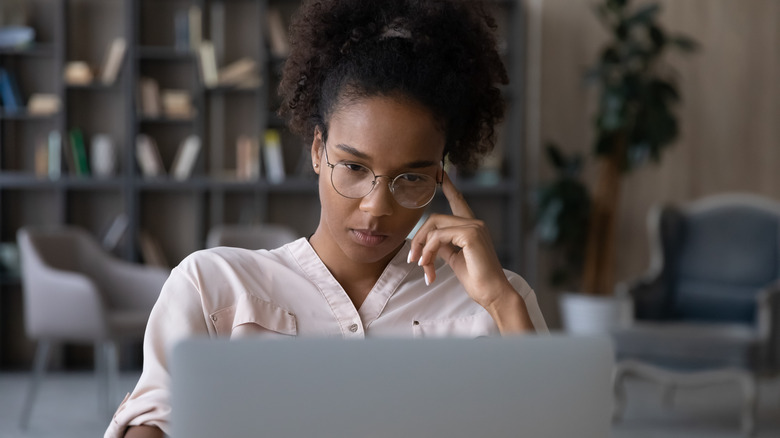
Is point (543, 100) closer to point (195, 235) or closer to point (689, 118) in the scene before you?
point (689, 118)

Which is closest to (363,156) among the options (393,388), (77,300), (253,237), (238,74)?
(393,388)

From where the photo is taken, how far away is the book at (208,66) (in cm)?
509

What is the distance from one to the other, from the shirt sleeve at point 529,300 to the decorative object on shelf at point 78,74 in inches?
169

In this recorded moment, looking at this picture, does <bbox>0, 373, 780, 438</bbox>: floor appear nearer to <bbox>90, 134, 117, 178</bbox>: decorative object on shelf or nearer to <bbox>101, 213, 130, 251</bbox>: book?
<bbox>101, 213, 130, 251</bbox>: book

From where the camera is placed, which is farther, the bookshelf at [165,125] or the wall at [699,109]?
the wall at [699,109]

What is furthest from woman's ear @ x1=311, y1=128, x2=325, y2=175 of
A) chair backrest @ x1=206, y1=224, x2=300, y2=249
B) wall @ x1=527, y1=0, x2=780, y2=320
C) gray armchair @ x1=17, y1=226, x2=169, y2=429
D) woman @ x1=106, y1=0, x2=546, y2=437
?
wall @ x1=527, y1=0, x2=780, y2=320

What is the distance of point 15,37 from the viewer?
4953 millimetres

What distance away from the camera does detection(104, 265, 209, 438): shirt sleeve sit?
105 cm

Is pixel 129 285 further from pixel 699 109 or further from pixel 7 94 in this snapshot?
pixel 699 109

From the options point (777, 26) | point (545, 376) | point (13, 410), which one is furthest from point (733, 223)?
point (545, 376)

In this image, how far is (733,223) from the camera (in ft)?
14.8

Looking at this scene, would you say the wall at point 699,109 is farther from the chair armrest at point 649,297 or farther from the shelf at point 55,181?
the shelf at point 55,181

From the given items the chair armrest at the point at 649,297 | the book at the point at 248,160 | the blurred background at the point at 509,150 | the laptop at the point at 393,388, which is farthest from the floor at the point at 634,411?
the laptop at the point at 393,388

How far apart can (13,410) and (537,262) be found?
321 cm
